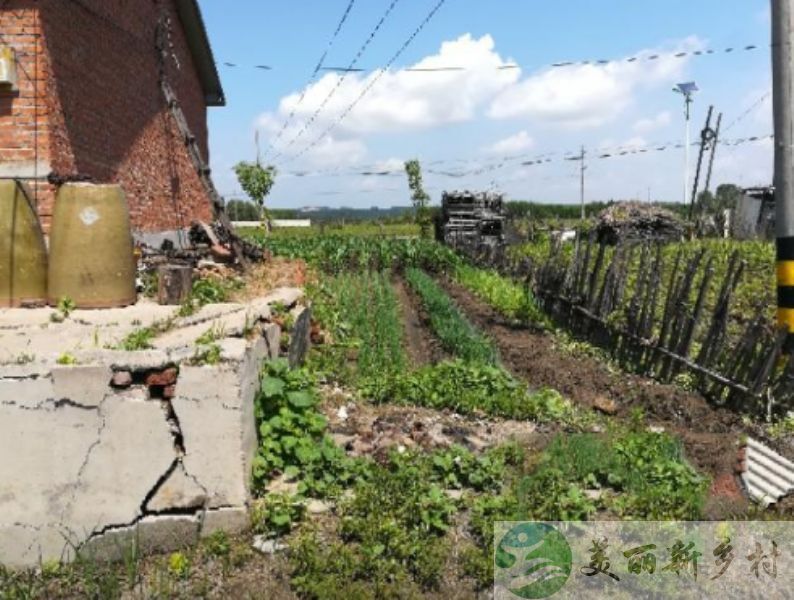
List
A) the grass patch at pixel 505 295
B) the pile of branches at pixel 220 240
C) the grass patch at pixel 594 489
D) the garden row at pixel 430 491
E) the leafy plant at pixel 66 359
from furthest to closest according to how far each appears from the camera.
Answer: the pile of branches at pixel 220 240 < the grass patch at pixel 505 295 < the grass patch at pixel 594 489 < the leafy plant at pixel 66 359 < the garden row at pixel 430 491

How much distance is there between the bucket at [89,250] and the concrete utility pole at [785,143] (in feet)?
19.0

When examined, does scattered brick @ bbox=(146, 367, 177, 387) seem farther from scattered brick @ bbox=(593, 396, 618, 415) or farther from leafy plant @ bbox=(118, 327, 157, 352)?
scattered brick @ bbox=(593, 396, 618, 415)

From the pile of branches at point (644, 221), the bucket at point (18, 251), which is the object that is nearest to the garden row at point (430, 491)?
the bucket at point (18, 251)

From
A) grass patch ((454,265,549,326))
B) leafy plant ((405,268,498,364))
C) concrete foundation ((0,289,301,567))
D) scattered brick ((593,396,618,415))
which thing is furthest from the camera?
grass patch ((454,265,549,326))

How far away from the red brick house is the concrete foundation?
15.7 ft

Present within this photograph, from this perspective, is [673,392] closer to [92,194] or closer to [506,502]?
[506,502]

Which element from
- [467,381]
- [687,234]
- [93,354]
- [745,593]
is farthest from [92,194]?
[687,234]

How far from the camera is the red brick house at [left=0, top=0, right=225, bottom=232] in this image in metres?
8.11

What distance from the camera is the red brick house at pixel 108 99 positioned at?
811 centimetres

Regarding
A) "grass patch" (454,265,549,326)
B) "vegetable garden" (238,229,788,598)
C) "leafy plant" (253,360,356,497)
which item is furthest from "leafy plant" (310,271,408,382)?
"leafy plant" (253,360,356,497)

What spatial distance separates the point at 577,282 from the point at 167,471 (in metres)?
7.99

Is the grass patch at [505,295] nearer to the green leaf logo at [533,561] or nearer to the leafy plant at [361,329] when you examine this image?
the leafy plant at [361,329]

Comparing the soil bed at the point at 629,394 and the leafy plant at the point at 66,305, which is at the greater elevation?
the leafy plant at the point at 66,305

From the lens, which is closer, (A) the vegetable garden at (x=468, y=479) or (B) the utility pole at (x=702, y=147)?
(A) the vegetable garden at (x=468, y=479)
